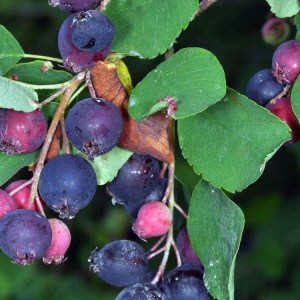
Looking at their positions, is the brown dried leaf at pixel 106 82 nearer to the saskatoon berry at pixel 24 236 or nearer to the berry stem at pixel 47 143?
the berry stem at pixel 47 143

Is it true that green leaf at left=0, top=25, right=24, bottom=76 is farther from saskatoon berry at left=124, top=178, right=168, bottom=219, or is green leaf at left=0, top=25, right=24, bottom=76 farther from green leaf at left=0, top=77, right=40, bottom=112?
saskatoon berry at left=124, top=178, right=168, bottom=219

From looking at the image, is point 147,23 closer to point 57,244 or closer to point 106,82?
point 106,82

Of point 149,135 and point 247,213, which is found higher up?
point 149,135

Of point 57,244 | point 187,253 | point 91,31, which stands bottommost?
point 187,253

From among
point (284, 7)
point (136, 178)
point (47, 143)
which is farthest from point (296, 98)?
point (47, 143)

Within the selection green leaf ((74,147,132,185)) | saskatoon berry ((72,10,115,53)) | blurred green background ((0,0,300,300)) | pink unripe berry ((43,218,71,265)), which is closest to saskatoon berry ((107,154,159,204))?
green leaf ((74,147,132,185))

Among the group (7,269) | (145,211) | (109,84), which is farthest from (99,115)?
(7,269)
